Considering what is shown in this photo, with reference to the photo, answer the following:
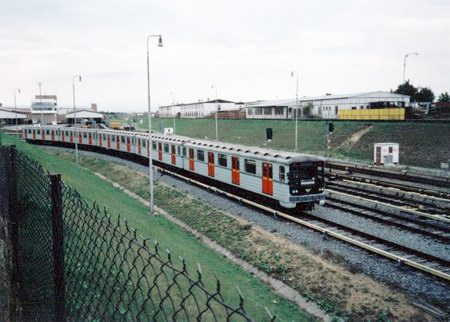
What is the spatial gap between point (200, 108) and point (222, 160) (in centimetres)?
8745

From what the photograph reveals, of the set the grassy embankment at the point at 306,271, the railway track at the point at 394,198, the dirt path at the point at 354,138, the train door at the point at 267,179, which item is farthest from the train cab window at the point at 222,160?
the dirt path at the point at 354,138

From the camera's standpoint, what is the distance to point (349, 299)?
10.7 meters

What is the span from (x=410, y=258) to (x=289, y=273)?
4.07 metres

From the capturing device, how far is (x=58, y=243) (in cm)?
349

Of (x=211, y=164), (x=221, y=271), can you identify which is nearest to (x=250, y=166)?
(x=211, y=164)

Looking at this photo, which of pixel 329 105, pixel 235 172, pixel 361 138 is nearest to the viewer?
pixel 235 172

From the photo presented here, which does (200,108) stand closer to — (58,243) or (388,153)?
(388,153)

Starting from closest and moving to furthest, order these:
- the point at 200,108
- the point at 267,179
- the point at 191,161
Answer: the point at 267,179, the point at 191,161, the point at 200,108

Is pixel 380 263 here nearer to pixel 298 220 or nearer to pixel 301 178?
pixel 298 220

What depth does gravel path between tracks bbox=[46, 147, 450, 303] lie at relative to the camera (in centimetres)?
1100

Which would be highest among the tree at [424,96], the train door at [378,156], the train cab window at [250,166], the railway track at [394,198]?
the tree at [424,96]

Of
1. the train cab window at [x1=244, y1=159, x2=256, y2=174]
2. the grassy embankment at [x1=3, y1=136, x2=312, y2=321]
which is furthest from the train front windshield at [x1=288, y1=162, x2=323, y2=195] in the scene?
the grassy embankment at [x1=3, y1=136, x2=312, y2=321]

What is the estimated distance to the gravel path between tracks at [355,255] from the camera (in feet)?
36.1

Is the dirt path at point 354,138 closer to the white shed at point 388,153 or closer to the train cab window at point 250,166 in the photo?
the white shed at point 388,153
